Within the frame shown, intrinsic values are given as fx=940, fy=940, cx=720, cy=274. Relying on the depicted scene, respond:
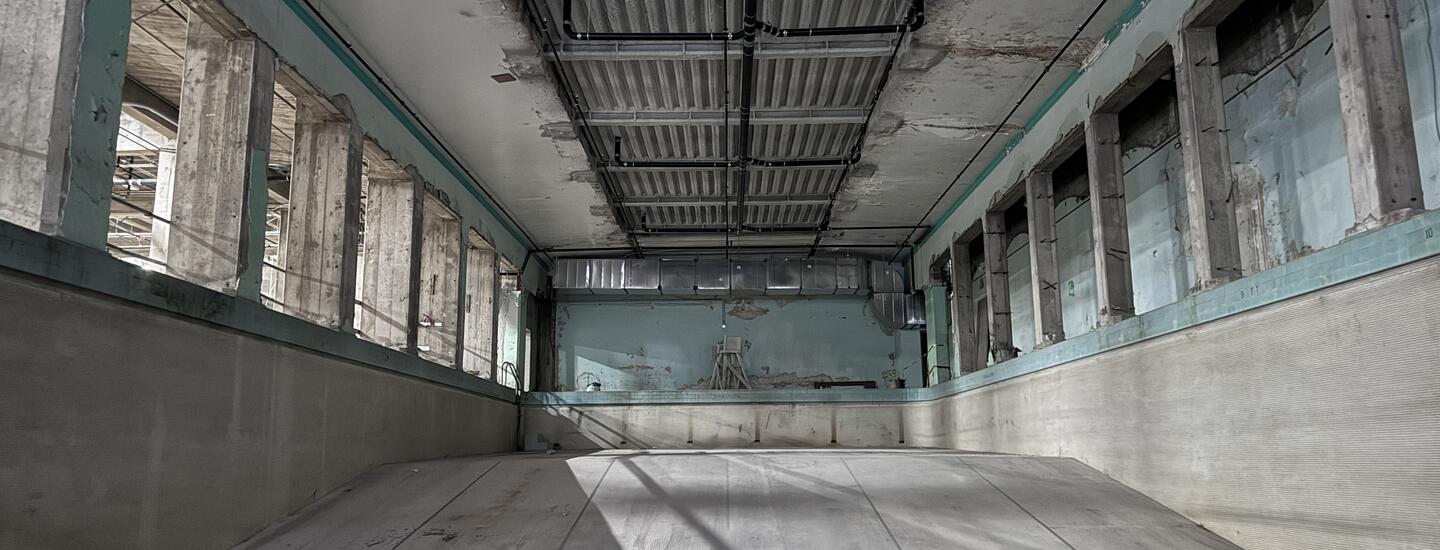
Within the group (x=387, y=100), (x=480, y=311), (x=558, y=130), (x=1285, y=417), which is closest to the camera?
(x=1285, y=417)

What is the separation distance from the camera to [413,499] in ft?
20.6

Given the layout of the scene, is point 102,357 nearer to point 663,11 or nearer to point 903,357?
point 663,11

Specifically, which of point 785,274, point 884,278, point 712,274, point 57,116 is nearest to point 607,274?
point 712,274

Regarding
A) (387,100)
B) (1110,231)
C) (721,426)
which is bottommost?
(721,426)

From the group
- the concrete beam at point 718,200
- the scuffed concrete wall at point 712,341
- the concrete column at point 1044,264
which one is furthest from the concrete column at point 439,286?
the concrete column at point 1044,264

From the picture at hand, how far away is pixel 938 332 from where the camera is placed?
12.8 meters

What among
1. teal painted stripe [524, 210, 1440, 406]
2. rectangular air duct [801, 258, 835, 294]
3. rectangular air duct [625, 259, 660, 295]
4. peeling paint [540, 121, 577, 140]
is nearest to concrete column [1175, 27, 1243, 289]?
teal painted stripe [524, 210, 1440, 406]

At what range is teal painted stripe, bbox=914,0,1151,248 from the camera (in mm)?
6574

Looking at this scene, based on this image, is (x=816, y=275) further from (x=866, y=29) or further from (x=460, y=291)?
(x=866, y=29)

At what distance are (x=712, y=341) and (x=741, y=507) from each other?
8769mm

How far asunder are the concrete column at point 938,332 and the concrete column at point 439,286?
6.35 metres

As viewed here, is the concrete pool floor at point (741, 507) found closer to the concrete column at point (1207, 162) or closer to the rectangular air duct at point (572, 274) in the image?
the concrete column at point (1207, 162)

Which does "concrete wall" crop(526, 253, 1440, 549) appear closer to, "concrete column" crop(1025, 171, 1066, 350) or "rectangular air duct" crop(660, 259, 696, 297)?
"concrete column" crop(1025, 171, 1066, 350)

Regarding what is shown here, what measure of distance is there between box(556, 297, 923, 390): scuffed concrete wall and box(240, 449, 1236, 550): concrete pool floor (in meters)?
7.22
